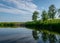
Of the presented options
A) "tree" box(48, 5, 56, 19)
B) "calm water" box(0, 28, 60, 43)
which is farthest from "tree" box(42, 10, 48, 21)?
"calm water" box(0, 28, 60, 43)

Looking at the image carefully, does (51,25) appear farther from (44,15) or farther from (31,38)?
(44,15)

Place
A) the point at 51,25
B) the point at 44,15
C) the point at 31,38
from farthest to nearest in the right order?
1. the point at 44,15
2. the point at 51,25
3. the point at 31,38

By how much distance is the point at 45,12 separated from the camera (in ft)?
323

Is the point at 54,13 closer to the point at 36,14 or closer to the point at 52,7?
the point at 52,7

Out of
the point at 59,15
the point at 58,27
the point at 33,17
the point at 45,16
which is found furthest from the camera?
the point at 33,17

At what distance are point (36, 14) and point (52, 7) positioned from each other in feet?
85.7

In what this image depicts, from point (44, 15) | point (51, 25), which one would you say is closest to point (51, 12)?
point (44, 15)

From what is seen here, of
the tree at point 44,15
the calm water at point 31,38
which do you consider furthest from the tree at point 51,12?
the calm water at point 31,38

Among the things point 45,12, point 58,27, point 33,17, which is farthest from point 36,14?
point 58,27

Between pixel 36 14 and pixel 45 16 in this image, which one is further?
pixel 36 14

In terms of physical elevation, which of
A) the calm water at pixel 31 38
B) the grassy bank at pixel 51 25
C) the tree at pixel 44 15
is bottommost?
the calm water at pixel 31 38

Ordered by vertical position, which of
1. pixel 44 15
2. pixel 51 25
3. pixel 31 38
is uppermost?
pixel 44 15

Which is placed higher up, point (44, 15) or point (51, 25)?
point (44, 15)

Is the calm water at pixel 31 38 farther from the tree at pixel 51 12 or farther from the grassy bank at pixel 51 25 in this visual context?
the tree at pixel 51 12
